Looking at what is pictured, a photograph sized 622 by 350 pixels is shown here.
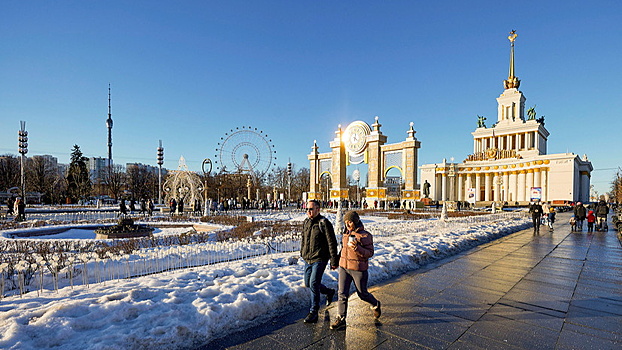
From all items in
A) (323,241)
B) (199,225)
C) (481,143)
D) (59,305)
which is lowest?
(199,225)

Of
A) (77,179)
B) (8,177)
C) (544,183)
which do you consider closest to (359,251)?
(77,179)

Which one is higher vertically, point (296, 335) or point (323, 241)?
point (323, 241)

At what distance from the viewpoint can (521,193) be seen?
67.1m

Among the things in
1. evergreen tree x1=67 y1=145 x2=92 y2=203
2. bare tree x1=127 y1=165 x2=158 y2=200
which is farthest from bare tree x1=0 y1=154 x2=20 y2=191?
bare tree x1=127 y1=165 x2=158 y2=200

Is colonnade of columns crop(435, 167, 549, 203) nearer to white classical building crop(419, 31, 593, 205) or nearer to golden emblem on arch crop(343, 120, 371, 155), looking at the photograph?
white classical building crop(419, 31, 593, 205)

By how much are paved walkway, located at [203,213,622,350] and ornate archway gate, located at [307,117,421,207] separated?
3456 cm

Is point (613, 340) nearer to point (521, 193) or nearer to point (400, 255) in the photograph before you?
point (400, 255)

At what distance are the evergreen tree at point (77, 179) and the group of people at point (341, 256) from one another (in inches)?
2181

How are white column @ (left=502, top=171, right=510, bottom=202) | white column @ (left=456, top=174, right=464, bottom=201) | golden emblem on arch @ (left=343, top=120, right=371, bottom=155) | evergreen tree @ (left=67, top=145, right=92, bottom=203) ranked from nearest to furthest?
golden emblem on arch @ (left=343, top=120, right=371, bottom=155), evergreen tree @ (left=67, top=145, right=92, bottom=203), white column @ (left=502, top=171, right=510, bottom=202), white column @ (left=456, top=174, right=464, bottom=201)

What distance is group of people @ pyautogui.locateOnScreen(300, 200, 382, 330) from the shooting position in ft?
14.1

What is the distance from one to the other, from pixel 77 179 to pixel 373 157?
50588mm

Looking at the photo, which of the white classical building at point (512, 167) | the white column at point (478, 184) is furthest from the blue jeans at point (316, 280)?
the white column at point (478, 184)

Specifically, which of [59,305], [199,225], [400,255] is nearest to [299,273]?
[400,255]

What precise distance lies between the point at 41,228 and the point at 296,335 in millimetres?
18252
